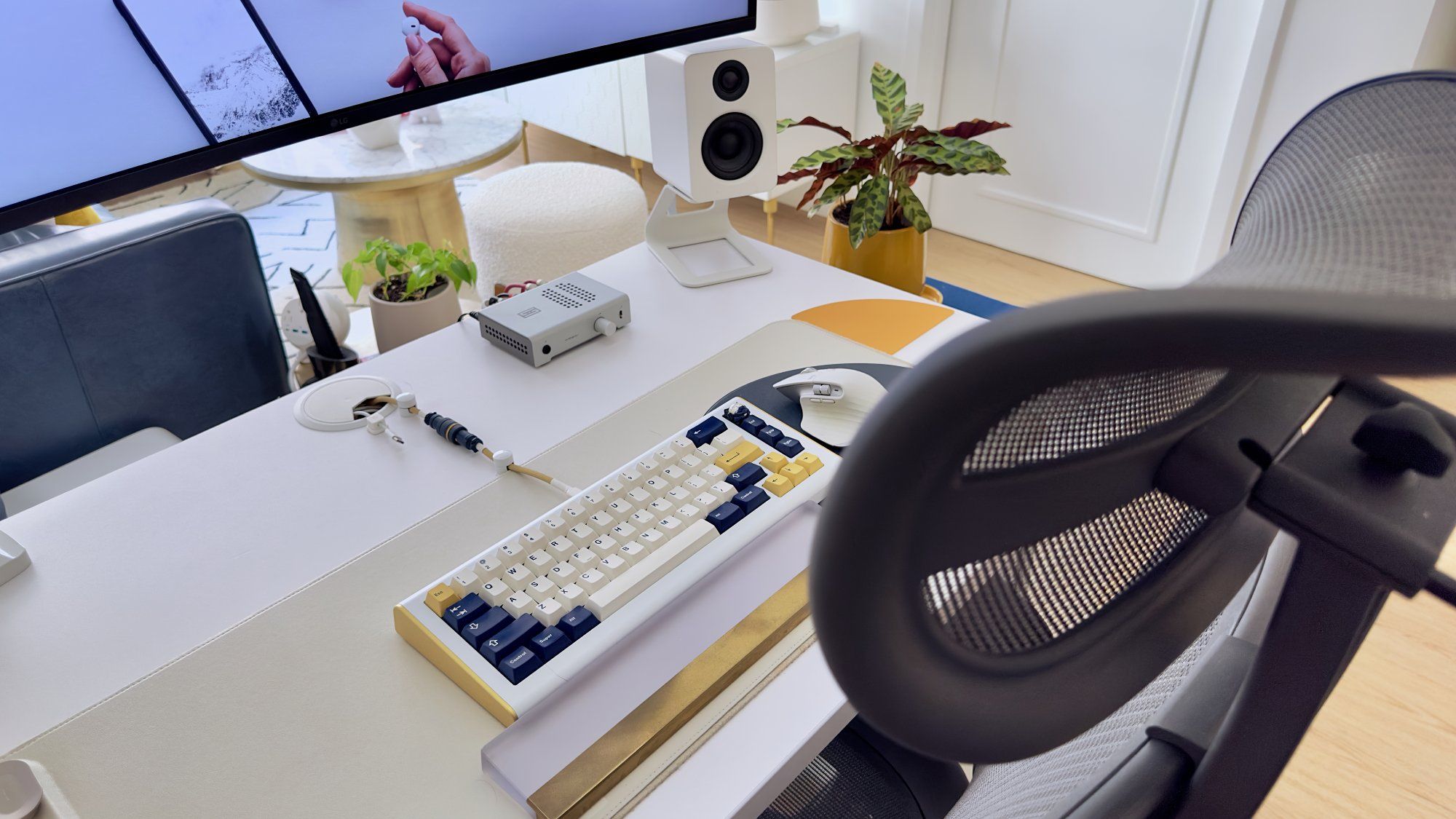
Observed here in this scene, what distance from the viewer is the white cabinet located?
2512 mm

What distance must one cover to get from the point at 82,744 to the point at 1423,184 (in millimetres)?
698

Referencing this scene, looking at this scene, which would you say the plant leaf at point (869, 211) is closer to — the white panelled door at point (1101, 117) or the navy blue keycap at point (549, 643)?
the navy blue keycap at point (549, 643)

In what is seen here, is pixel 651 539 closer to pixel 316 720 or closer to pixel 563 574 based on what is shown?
→ pixel 563 574

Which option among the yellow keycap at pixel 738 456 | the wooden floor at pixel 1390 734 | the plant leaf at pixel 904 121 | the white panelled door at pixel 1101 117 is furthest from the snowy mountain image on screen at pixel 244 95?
the white panelled door at pixel 1101 117

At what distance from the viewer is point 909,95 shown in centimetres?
254

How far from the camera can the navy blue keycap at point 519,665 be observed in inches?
22.2

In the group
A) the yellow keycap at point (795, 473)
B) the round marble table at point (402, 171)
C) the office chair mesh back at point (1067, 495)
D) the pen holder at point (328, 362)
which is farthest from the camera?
the round marble table at point (402, 171)

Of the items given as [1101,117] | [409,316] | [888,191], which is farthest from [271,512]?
[1101,117]

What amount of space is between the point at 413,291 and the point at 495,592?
81cm

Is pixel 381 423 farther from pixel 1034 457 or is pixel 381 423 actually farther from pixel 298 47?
pixel 1034 457

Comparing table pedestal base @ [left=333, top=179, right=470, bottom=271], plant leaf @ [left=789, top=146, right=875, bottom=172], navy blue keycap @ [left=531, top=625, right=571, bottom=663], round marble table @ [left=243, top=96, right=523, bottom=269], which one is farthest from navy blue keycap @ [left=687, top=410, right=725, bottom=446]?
table pedestal base @ [left=333, top=179, right=470, bottom=271]

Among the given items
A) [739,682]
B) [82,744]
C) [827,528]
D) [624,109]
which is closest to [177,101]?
[82,744]

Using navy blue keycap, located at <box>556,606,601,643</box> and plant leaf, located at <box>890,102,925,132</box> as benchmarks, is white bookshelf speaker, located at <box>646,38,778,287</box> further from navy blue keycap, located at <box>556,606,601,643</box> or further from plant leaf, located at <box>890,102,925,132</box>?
navy blue keycap, located at <box>556,606,601,643</box>

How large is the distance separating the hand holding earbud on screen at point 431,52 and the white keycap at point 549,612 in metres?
0.51
